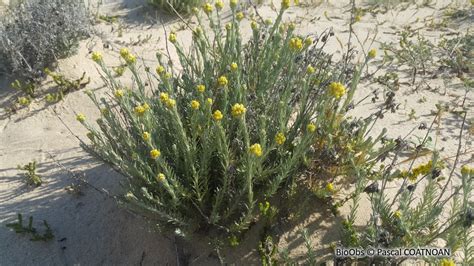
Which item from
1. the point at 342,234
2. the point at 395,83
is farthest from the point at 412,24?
the point at 342,234

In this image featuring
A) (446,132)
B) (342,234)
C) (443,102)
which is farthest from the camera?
(443,102)

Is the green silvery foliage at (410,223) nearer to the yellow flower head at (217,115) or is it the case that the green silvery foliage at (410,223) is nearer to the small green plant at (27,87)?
the yellow flower head at (217,115)

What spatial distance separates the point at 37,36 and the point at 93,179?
6.38 feet

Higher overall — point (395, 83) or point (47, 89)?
point (47, 89)

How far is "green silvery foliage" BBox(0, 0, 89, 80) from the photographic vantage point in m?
4.21

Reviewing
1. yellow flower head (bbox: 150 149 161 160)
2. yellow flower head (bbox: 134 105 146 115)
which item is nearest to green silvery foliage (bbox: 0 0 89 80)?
yellow flower head (bbox: 134 105 146 115)

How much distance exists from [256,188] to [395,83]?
229 cm

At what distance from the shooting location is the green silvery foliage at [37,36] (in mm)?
4211

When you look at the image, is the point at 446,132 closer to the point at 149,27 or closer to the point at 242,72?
the point at 242,72

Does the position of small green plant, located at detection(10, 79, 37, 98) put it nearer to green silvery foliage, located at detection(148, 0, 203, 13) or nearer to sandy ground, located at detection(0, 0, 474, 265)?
sandy ground, located at detection(0, 0, 474, 265)

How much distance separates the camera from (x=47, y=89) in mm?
4254

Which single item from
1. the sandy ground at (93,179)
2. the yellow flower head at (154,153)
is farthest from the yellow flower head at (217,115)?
the sandy ground at (93,179)

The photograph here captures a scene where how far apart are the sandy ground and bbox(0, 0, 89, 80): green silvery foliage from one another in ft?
0.59

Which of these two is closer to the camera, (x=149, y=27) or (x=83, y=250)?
(x=83, y=250)
